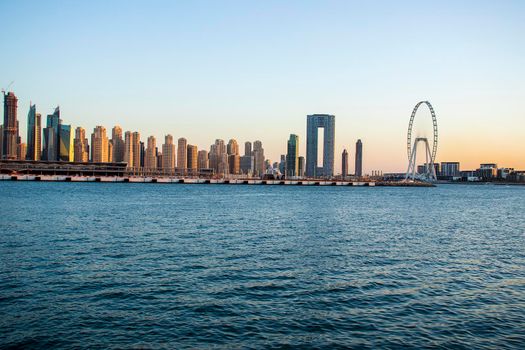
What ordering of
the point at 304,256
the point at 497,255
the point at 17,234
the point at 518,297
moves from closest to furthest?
the point at 518,297 < the point at 304,256 < the point at 497,255 < the point at 17,234

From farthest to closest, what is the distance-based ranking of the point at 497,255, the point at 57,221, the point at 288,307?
1. the point at 57,221
2. the point at 497,255
3. the point at 288,307

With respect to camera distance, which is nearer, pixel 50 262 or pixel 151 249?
pixel 50 262

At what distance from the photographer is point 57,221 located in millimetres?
55688

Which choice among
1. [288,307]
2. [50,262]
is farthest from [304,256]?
[50,262]

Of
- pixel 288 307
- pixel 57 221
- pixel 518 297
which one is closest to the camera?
pixel 288 307

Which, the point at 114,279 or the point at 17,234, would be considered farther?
the point at 17,234

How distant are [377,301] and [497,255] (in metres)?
20.9

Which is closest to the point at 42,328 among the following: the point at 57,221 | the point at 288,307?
the point at 288,307

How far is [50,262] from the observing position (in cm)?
3122

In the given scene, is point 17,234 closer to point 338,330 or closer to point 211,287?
point 211,287

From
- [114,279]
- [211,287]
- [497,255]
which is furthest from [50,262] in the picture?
[497,255]

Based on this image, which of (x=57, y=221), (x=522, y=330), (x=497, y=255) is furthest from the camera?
(x=57, y=221)

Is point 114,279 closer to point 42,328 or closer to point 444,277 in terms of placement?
point 42,328

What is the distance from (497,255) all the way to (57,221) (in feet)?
162
